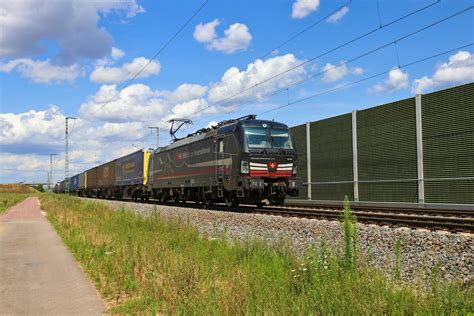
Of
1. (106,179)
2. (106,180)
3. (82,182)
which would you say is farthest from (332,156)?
(82,182)

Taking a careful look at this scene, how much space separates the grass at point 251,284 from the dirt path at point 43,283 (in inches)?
9.9

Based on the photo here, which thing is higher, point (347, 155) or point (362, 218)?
point (347, 155)

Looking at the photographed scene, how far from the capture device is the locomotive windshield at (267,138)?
64.0 feet

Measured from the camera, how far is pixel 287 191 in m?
19.5

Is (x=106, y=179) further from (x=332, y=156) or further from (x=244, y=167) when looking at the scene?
(x=244, y=167)

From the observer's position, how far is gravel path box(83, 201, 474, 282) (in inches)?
281

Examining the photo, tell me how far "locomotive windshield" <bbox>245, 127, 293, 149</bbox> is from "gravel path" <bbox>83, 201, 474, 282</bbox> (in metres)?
5.00

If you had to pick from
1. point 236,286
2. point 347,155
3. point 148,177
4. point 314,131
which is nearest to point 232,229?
point 236,286

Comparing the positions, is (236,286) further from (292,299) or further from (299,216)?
(299,216)

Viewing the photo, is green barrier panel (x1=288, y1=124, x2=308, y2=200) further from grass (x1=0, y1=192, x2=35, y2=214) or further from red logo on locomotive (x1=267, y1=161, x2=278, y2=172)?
grass (x1=0, y1=192, x2=35, y2=214)

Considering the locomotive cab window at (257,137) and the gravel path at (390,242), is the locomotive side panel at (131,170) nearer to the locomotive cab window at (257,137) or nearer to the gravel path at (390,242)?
the locomotive cab window at (257,137)

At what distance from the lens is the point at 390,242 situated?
9703 millimetres

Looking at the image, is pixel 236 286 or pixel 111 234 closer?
pixel 236 286

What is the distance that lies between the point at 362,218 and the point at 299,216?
2444 mm
